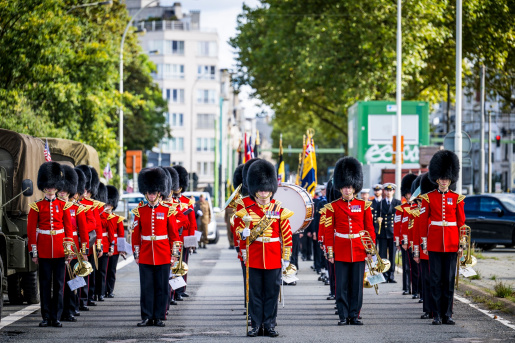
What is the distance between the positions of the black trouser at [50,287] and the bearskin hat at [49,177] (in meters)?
0.95

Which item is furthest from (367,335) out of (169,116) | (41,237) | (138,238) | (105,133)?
(169,116)

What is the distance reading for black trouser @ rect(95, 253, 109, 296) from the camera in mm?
16281

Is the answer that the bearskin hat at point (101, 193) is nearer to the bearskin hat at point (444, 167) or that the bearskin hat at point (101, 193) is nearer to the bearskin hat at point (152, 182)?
the bearskin hat at point (152, 182)

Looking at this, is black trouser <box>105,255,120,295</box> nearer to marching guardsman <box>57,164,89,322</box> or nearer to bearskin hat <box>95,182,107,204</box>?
bearskin hat <box>95,182,107,204</box>

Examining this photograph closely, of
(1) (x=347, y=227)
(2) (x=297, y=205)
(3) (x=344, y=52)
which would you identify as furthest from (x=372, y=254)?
(3) (x=344, y=52)

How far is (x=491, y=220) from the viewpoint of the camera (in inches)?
1174

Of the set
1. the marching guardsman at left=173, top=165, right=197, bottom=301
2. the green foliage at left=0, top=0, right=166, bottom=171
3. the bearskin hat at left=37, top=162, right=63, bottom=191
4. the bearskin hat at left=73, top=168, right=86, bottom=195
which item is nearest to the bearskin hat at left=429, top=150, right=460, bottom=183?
the marching guardsman at left=173, top=165, right=197, bottom=301

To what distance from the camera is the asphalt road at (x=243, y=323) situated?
11.7 meters

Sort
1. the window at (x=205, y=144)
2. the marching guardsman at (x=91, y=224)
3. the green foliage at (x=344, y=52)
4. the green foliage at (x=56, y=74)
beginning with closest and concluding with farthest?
the marching guardsman at (x=91, y=224)
the green foliage at (x=56, y=74)
the green foliage at (x=344, y=52)
the window at (x=205, y=144)

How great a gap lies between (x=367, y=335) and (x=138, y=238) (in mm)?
3181

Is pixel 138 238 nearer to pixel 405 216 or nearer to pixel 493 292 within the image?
pixel 405 216

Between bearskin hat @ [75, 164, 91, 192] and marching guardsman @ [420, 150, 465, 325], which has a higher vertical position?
bearskin hat @ [75, 164, 91, 192]

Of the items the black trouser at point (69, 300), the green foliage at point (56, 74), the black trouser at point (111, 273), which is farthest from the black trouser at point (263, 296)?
the green foliage at point (56, 74)

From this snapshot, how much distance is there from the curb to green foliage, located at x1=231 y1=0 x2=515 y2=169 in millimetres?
16053
